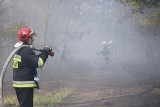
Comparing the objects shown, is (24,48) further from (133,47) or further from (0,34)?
(133,47)

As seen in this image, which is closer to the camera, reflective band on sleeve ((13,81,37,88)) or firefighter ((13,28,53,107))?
firefighter ((13,28,53,107))

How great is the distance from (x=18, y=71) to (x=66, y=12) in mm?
32646

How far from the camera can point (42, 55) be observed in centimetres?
589

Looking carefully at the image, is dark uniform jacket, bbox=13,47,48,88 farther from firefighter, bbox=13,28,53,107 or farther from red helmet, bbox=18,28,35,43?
red helmet, bbox=18,28,35,43

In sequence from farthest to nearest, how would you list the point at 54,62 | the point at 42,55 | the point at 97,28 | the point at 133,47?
the point at 97,28 < the point at 133,47 < the point at 54,62 < the point at 42,55

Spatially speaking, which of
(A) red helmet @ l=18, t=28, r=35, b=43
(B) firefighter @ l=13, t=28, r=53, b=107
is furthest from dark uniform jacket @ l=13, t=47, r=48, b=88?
(A) red helmet @ l=18, t=28, r=35, b=43

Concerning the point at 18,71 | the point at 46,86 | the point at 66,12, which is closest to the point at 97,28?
the point at 66,12

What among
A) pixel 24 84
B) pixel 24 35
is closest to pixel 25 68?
pixel 24 84

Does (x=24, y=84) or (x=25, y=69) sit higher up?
(x=25, y=69)

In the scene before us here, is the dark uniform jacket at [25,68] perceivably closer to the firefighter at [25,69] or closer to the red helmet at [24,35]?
the firefighter at [25,69]

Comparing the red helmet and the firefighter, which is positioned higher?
the red helmet

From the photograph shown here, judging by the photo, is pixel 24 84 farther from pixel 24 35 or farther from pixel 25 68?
pixel 24 35

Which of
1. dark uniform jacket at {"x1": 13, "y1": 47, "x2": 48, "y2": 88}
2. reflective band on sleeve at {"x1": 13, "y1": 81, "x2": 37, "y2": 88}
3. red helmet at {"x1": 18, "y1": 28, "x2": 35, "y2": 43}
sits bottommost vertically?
reflective band on sleeve at {"x1": 13, "y1": 81, "x2": 37, "y2": 88}

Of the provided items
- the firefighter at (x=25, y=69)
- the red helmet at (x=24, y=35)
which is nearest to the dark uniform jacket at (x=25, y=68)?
the firefighter at (x=25, y=69)
